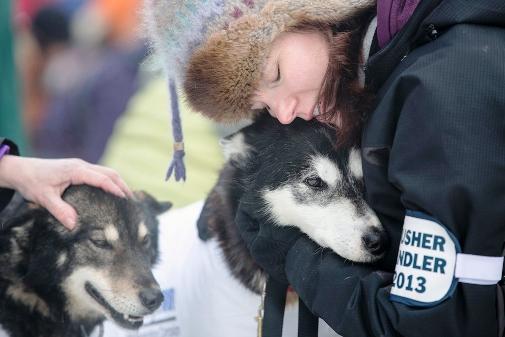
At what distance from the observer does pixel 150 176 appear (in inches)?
102

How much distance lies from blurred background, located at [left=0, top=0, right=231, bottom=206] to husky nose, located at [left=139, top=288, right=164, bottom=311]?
0.59m

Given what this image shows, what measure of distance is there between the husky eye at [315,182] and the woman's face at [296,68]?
314mm

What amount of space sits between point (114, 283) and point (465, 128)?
1.16m

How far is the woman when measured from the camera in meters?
1.23

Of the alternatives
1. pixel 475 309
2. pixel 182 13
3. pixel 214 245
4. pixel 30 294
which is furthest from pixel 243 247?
pixel 475 309

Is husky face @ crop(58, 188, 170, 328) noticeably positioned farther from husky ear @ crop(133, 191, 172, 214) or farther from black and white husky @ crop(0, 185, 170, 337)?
husky ear @ crop(133, 191, 172, 214)

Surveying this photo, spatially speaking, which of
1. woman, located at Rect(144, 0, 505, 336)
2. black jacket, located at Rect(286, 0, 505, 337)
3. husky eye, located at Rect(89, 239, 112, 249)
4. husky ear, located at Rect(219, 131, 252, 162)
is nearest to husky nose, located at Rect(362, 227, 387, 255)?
woman, located at Rect(144, 0, 505, 336)

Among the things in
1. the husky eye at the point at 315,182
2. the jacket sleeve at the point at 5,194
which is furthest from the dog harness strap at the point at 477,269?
the jacket sleeve at the point at 5,194

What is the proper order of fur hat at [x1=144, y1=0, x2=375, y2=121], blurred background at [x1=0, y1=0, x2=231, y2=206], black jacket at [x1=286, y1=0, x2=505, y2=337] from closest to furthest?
black jacket at [x1=286, y1=0, x2=505, y2=337] < fur hat at [x1=144, y1=0, x2=375, y2=121] < blurred background at [x1=0, y1=0, x2=231, y2=206]

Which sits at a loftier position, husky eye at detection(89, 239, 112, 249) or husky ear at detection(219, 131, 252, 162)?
husky ear at detection(219, 131, 252, 162)

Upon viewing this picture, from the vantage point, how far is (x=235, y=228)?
2.05 meters

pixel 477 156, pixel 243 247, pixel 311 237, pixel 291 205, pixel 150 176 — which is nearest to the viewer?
pixel 477 156

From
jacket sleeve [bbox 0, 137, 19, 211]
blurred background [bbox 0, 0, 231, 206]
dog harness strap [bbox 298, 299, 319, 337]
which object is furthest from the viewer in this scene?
blurred background [bbox 0, 0, 231, 206]

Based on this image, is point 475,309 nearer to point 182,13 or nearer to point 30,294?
point 182,13
